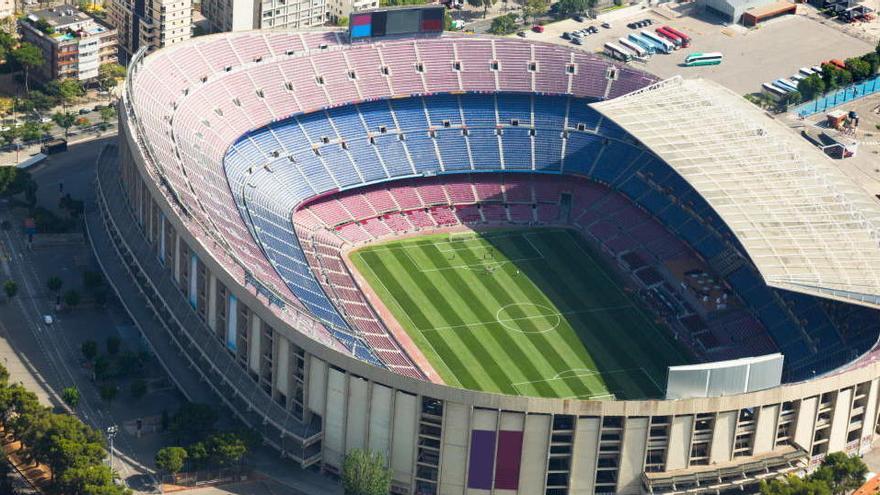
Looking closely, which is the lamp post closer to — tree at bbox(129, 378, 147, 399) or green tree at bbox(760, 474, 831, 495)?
tree at bbox(129, 378, 147, 399)

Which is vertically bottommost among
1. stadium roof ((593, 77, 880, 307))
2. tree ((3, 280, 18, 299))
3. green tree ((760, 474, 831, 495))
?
tree ((3, 280, 18, 299))

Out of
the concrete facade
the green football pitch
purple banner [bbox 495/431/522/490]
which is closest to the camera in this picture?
the concrete facade

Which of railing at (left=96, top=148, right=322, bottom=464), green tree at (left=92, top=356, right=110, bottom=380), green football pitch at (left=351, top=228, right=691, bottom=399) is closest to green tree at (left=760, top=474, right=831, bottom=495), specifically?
green football pitch at (left=351, top=228, right=691, bottom=399)

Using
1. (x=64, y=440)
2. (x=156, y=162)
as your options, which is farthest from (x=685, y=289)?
(x=64, y=440)

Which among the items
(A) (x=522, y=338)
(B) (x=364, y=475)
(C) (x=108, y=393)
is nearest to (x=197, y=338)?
(C) (x=108, y=393)

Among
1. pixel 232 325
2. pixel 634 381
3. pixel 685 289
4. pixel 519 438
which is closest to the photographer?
pixel 519 438

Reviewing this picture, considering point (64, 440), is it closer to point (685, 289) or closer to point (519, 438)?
point (519, 438)
